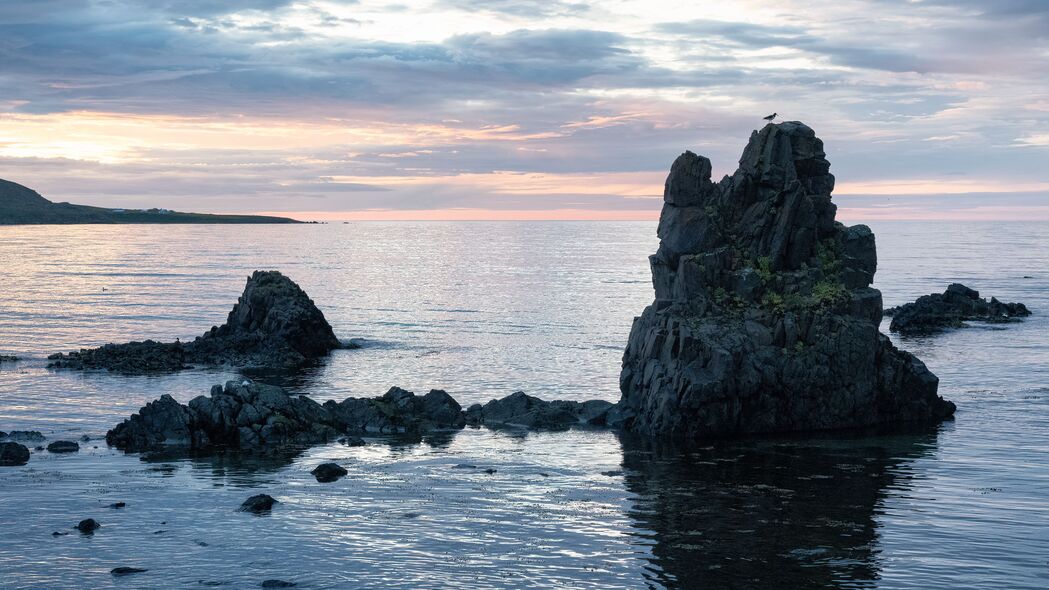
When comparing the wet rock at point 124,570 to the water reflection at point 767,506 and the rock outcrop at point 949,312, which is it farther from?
the rock outcrop at point 949,312

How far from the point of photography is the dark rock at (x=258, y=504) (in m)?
37.3

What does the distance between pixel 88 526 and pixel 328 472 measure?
35.0 ft

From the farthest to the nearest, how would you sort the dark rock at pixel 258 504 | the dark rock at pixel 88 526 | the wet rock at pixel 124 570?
the dark rock at pixel 258 504 < the dark rock at pixel 88 526 < the wet rock at pixel 124 570

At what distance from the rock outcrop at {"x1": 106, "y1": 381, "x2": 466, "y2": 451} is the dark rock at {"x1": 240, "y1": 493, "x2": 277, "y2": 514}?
474 inches

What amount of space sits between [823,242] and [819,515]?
25269 millimetres

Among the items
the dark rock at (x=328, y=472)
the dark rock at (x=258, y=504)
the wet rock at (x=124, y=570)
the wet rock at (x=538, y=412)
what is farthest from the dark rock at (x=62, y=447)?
the wet rock at (x=538, y=412)

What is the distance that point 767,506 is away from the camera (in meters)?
38.3

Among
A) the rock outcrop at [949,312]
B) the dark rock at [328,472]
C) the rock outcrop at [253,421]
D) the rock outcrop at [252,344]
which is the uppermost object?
the rock outcrop at [949,312]

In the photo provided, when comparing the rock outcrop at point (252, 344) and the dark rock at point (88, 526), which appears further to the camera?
the rock outcrop at point (252, 344)

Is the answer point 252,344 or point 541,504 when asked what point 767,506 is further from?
point 252,344

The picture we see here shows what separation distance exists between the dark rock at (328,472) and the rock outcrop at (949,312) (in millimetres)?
75611

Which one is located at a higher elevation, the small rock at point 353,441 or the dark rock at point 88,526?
the small rock at point 353,441

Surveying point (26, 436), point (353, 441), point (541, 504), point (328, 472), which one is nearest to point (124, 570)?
point (328, 472)

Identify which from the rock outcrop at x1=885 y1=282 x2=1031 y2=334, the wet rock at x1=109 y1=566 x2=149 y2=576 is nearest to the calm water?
the wet rock at x1=109 y1=566 x2=149 y2=576
